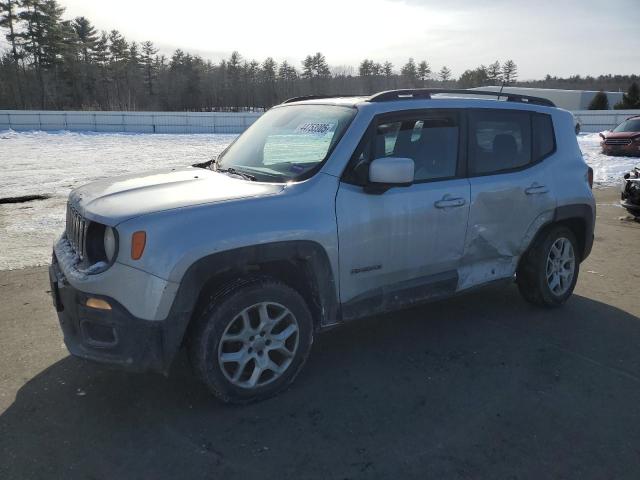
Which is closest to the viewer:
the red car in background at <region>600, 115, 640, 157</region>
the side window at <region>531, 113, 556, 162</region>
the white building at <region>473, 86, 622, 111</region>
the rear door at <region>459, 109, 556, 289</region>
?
the rear door at <region>459, 109, 556, 289</region>

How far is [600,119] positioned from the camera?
29.8m

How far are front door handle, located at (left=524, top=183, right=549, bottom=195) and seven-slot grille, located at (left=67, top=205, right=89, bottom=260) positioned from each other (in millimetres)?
3407

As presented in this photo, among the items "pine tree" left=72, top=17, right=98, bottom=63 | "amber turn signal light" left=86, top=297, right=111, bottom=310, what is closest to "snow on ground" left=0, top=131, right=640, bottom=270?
"amber turn signal light" left=86, top=297, right=111, bottom=310

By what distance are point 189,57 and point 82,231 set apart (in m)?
85.5

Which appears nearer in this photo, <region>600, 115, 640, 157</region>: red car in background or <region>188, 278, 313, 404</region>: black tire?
<region>188, 278, 313, 404</region>: black tire

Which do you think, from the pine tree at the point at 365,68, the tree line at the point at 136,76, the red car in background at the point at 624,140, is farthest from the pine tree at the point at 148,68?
the red car in background at the point at 624,140

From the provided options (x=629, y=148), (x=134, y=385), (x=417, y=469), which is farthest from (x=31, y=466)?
(x=629, y=148)

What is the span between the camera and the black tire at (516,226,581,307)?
186 inches

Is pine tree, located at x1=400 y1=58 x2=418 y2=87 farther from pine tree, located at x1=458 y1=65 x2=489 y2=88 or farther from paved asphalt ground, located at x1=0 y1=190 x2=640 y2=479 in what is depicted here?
paved asphalt ground, located at x1=0 y1=190 x2=640 y2=479

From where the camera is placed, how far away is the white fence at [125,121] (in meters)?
30.0

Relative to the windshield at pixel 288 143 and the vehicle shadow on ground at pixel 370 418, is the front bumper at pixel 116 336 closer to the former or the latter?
the vehicle shadow on ground at pixel 370 418

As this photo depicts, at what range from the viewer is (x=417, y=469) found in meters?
2.71

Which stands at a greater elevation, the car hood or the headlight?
the car hood

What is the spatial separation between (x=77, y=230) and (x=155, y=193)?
565 millimetres
